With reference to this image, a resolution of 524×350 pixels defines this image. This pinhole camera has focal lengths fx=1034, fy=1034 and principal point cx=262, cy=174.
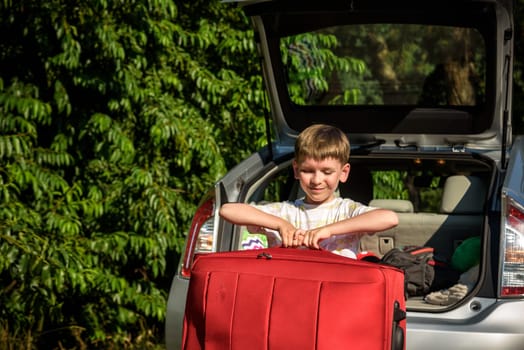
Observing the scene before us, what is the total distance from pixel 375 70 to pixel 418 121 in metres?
16.1

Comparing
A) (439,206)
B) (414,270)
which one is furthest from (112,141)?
(414,270)

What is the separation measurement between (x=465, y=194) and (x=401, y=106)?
0.61m

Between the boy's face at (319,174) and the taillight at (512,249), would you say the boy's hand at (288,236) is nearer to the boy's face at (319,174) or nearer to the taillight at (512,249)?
the boy's face at (319,174)

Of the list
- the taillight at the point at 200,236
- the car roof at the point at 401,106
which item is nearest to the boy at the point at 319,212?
the taillight at the point at 200,236

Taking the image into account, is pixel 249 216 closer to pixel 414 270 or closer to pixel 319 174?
pixel 319 174

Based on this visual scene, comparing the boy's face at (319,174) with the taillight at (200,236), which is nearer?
the boy's face at (319,174)

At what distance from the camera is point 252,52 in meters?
7.64

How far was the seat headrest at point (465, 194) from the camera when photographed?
509 cm

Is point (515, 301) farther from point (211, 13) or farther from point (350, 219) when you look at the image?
point (211, 13)

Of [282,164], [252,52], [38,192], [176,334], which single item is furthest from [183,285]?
[252,52]

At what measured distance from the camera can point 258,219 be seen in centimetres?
377

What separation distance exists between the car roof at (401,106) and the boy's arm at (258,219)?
1.14 metres

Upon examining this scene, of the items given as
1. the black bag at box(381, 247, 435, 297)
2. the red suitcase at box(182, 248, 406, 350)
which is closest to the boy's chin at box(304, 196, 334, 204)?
the red suitcase at box(182, 248, 406, 350)

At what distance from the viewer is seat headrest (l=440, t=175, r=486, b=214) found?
16.7ft
